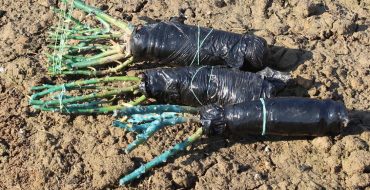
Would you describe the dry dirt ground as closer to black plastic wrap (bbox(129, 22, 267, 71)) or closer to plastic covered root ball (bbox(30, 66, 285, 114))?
plastic covered root ball (bbox(30, 66, 285, 114))

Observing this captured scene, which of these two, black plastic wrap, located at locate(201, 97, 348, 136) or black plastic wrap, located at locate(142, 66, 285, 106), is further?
black plastic wrap, located at locate(142, 66, 285, 106)

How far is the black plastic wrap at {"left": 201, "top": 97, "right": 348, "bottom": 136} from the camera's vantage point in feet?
13.5

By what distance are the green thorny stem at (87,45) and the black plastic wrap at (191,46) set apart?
16 centimetres

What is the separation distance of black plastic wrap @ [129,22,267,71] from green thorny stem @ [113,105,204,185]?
1.91 feet

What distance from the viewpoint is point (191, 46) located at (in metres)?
4.72

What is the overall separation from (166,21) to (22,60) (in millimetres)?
1188

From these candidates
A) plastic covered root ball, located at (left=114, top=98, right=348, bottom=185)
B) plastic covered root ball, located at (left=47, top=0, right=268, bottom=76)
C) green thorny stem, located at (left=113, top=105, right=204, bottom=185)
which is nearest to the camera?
green thorny stem, located at (left=113, top=105, right=204, bottom=185)

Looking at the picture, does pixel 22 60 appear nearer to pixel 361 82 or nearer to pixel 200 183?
pixel 200 183

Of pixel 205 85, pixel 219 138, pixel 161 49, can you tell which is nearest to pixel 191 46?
pixel 161 49

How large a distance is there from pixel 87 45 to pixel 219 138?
1.47 metres

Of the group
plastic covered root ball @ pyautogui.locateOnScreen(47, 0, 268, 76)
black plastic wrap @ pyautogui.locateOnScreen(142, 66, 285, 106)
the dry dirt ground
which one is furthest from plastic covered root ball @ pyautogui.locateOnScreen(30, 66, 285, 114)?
plastic covered root ball @ pyautogui.locateOnScreen(47, 0, 268, 76)

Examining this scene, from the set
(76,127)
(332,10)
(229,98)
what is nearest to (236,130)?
(229,98)

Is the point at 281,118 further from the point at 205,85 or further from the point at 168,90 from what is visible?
the point at 168,90

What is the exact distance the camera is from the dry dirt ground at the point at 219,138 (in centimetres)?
399
